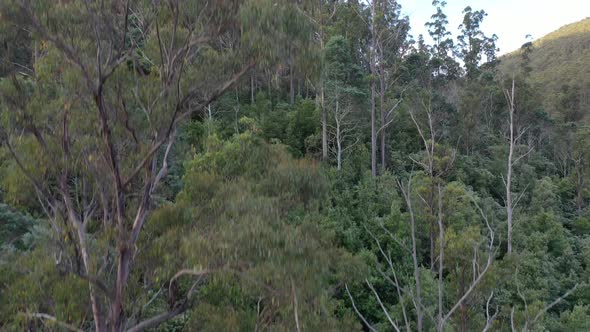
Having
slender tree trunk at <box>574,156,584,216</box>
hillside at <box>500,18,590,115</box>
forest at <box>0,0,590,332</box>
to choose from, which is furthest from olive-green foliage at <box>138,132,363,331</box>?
hillside at <box>500,18,590,115</box>

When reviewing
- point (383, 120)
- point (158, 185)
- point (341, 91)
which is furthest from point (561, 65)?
point (158, 185)

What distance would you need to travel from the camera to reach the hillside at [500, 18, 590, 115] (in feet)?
112

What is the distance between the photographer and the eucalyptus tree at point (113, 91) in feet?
14.0

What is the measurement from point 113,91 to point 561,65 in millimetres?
55238

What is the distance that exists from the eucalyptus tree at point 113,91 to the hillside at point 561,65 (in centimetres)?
2784

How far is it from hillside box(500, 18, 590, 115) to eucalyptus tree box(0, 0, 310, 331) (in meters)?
27.8

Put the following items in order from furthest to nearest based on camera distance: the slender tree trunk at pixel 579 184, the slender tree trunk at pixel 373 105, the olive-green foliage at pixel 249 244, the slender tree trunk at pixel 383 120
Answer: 1. the slender tree trunk at pixel 579 184
2. the slender tree trunk at pixel 383 120
3. the slender tree trunk at pixel 373 105
4. the olive-green foliage at pixel 249 244

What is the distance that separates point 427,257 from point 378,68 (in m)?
8.11

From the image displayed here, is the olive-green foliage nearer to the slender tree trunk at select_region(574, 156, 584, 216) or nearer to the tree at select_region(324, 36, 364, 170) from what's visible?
the tree at select_region(324, 36, 364, 170)

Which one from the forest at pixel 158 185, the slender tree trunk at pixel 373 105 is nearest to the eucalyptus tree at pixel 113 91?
the forest at pixel 158 185

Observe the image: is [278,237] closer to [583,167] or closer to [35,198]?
[35,198]

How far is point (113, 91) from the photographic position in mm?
5062

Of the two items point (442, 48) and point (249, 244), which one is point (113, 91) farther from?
point (442, 48)

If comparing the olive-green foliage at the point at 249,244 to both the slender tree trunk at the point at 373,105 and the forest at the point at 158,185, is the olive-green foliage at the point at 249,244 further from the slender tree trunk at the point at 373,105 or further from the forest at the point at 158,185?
the slender tree trunk at the point at 373,105
